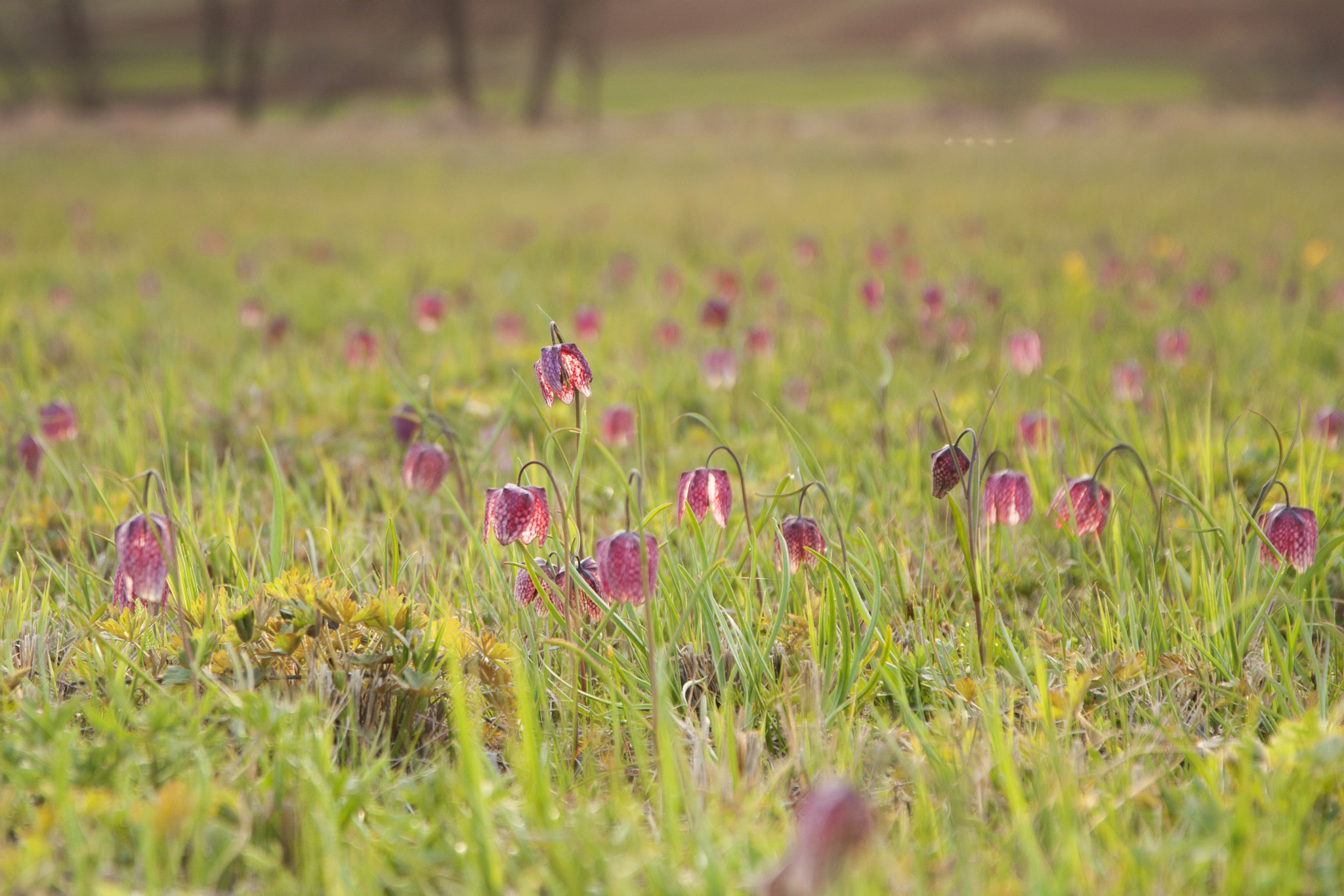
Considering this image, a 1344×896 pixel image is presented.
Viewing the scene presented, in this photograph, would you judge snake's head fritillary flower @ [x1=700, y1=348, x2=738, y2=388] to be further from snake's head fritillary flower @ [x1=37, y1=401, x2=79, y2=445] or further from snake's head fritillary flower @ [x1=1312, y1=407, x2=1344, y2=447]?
snake's head fritillary flower @ [x1=37, y1=401, x2=79, y2=445]

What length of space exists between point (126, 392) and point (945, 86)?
48729 mm

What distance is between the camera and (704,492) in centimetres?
171

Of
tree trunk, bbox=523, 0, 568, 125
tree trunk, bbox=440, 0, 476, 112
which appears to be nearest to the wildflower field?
tree trunk, bbox=523, 0, 568, 125

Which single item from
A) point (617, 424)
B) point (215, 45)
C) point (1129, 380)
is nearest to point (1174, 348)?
point (1129, 380)

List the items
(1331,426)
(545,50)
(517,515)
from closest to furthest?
(517,515) < (1331,426) < (545,50)

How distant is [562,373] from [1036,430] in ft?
4.57

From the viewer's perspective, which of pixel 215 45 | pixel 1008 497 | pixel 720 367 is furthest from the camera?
pixel 215 45

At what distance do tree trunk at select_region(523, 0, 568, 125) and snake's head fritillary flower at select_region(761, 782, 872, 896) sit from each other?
95.3ft

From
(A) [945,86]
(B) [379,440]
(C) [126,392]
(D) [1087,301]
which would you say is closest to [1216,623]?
(B) [379,440]

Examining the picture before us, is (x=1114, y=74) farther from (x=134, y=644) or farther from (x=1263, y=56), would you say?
(x=134, y=644)

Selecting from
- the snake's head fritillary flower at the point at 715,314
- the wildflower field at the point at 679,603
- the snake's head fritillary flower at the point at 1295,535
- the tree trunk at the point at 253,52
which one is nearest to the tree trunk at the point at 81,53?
the tree trunk at the point at 253,52

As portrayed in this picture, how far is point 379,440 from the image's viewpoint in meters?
3.01

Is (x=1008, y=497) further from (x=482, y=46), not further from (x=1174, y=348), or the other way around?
(x=482, y=46)

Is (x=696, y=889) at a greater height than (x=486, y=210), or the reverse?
(x=486, y=210)
